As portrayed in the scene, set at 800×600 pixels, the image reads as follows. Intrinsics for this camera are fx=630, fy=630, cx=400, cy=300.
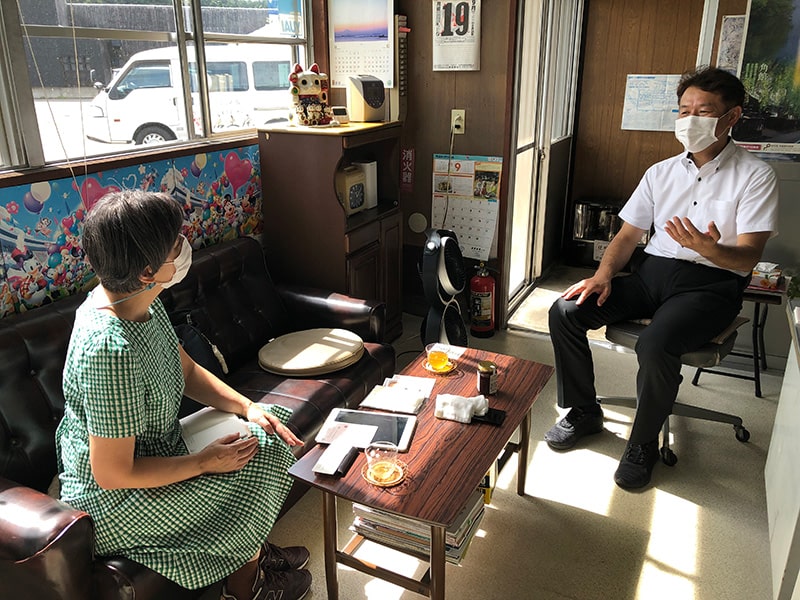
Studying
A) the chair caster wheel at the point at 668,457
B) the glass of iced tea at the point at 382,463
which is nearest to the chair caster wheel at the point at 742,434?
the chair caster wheel at the point at 668,457

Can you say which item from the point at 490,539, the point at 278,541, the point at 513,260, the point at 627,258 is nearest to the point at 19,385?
the point at 278,541

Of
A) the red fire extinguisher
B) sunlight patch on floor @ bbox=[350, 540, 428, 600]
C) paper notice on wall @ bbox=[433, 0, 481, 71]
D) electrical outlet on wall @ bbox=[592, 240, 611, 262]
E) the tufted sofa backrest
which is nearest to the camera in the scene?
the tufted sofa backrest

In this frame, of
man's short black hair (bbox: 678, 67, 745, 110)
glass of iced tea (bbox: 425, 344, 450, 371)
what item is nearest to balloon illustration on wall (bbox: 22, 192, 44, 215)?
glass of iced tea (bbox: 425, 344, 450, 371)

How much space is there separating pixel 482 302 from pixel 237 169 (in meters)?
1.51

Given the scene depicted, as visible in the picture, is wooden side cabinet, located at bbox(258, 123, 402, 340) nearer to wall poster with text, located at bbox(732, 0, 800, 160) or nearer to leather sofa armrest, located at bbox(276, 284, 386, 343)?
leather sofa armrest, located at bbox(276, 284, 386, 343)

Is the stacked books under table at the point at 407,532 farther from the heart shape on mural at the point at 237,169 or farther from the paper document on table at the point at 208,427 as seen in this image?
the heart shape on mural at the point at 237,169

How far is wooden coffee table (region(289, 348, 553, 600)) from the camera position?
5.11ft

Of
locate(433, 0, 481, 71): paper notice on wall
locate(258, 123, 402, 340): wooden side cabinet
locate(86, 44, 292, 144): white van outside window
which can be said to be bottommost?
locate(258, 123, 402, 340): wooden side cabinet

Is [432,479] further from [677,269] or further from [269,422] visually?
[677,269]

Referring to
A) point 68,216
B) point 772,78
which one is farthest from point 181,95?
point 772,78

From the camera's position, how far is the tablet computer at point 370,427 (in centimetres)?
179

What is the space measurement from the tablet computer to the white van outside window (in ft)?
4.68

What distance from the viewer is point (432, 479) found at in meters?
1.64

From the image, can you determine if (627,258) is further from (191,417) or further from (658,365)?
(191,417)
